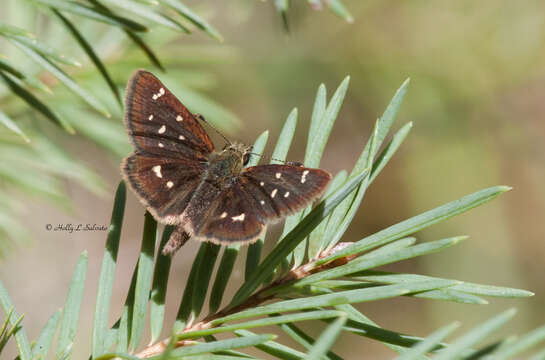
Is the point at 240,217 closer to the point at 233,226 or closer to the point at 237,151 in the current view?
the point at 233,226

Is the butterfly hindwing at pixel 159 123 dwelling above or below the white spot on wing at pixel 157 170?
above

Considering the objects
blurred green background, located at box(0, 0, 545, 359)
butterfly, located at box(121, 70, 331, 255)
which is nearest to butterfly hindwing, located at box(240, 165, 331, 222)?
butterfly, located at box(121, 70, 331, 255)

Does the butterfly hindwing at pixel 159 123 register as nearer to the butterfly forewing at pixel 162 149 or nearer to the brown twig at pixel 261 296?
the butterfly forewing at pixel 162 149

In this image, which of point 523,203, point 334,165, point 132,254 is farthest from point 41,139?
point 523,203

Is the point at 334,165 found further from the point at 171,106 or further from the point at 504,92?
the point at 171,106

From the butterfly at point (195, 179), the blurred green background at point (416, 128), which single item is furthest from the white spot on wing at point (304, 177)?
the blurred green background at point (416, 128)

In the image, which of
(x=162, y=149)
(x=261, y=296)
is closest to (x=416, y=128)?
(x=162, y=149)

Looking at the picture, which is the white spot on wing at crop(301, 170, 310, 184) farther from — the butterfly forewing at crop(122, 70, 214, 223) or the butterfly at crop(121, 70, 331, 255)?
the butterfly forewing at crop(122, 70, 214, 223)
